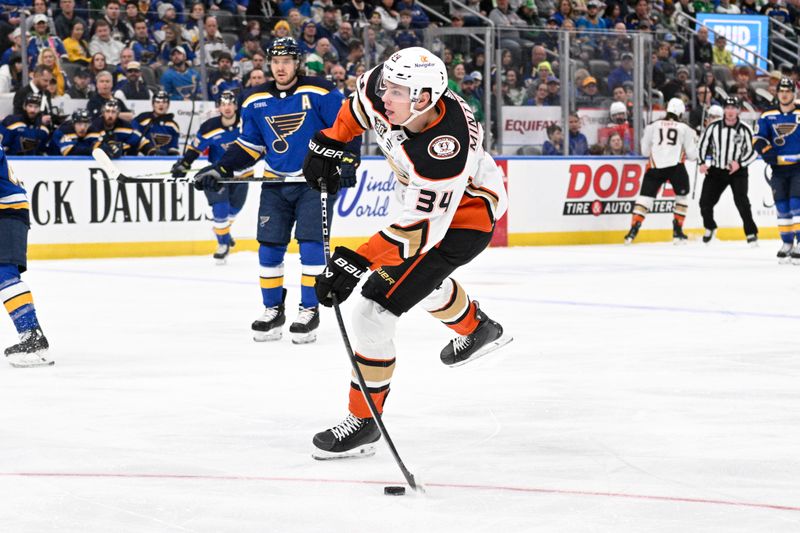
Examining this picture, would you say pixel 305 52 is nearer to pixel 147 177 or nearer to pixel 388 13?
pixel 388 13

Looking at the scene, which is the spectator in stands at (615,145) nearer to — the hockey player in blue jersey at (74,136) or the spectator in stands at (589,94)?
the spectator in stands at (589,94)

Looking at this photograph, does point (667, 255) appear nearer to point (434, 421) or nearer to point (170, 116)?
point (170, 116)

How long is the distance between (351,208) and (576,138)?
114 inches

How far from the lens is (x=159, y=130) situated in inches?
468

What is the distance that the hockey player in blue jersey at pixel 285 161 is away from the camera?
21.0ft

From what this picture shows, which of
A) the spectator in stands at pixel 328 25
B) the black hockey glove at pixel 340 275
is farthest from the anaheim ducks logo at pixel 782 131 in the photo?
the black hockey glove at pixel 340 275

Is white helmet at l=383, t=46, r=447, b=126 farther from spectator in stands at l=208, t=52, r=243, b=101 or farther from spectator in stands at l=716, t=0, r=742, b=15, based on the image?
spectator in stands at l=716, t=0, r=742, b=15

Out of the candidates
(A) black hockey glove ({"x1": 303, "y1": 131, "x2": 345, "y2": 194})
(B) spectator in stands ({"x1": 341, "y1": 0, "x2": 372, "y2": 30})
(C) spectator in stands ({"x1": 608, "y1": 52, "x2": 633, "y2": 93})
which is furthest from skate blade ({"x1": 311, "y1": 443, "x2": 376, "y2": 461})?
(B) spectator in stands ({"x1": 341, "y1": 0, "x2": 372, "y2": 30})

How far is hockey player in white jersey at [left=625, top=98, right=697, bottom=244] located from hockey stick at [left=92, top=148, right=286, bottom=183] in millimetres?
4340

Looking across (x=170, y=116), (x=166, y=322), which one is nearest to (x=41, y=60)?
(x=170, y=116)

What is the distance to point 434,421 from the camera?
445 centimetres

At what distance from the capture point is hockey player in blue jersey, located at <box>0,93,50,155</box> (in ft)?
36.6

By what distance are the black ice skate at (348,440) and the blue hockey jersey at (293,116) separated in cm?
267

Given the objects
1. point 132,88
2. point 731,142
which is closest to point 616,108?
point 731,142
